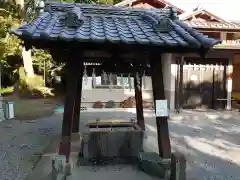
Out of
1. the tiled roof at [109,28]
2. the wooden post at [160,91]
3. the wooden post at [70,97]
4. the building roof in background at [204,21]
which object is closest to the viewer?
the tiled roof at [109,28]

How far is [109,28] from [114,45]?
20.8 inches

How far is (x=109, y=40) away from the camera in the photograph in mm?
4496

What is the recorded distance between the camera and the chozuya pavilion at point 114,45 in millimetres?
4645

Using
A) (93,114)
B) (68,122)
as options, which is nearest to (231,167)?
(68,122)

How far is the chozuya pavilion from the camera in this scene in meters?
4.64

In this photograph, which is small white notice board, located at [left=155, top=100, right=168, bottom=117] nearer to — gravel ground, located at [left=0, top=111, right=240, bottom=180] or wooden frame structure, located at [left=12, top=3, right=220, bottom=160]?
wooden frame structure, located at [left=12, top=3, right=220, bottom=160]

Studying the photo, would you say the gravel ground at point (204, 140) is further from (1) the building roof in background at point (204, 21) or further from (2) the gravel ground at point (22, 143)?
(1) the building roof in background at point (204, 21)

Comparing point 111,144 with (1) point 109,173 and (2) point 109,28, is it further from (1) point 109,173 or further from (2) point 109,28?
(2) point 109,28

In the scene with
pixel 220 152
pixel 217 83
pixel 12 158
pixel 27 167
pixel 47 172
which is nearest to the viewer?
pixel 47 172

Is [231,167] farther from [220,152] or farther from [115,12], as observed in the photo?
[115,12]

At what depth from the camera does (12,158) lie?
7.03 m

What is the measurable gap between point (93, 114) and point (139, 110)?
17.5 ft

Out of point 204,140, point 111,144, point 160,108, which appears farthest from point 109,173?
point 204,140

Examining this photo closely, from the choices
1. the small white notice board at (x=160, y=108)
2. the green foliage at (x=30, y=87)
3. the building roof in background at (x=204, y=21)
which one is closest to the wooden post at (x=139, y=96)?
the small white notice board at (x=160, y=108)
